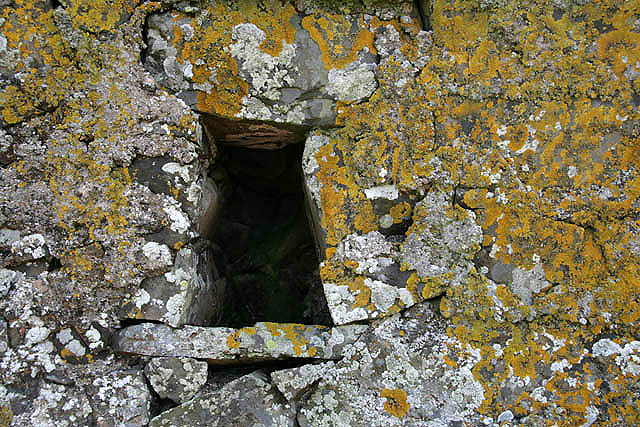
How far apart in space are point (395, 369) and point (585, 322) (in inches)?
34.1

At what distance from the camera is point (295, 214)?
3.10m

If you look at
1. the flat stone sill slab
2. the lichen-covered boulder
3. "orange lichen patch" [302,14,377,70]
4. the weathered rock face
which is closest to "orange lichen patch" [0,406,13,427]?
the weathered rock face

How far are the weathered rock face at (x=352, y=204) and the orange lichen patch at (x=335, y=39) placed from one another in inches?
0.4

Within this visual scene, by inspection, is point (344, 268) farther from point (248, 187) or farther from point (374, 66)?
point (248, 187)

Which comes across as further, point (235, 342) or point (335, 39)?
point (335, 39)

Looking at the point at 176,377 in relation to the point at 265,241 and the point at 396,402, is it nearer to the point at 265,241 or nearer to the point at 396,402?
the point at 396,402

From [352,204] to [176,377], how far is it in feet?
3.70

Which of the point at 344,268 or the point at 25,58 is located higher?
the point at 25,58

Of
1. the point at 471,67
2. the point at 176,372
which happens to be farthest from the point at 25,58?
the point at 471,67

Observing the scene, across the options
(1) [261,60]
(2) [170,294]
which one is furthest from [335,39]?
(2) [170,294]

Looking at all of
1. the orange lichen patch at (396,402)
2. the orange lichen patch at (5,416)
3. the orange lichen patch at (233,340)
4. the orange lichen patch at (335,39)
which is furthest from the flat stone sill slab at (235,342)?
the orange lichen patch at (335,39)

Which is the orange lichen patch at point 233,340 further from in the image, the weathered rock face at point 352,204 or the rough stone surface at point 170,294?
the rough stone surface at point 170,294

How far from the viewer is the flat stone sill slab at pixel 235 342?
6.43 feet

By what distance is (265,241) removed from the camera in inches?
121
